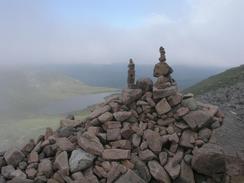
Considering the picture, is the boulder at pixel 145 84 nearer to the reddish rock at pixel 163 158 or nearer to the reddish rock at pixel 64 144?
the reddish rock at pixel 163 158

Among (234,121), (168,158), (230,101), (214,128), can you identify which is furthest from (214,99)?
(168,158)

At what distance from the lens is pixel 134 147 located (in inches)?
810

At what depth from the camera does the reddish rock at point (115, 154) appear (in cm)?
1970

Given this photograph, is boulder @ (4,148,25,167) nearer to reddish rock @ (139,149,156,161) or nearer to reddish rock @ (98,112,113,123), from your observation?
reddish rock @ (98,112,113,123)

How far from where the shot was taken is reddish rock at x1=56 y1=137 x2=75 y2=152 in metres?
20.9

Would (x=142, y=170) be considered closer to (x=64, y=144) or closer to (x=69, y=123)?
(x=64, y=144)

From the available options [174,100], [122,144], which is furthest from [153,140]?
[174,100]

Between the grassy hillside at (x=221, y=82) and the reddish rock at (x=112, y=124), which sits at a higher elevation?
the reddish rock at (x=112, y=124)

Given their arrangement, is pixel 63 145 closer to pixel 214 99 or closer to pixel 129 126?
pixel 129 126

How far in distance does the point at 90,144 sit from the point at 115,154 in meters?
1.52

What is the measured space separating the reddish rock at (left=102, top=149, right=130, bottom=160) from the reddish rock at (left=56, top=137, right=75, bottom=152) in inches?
88.1

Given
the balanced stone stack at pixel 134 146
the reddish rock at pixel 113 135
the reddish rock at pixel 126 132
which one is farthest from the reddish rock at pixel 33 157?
the reddish rock at pixel 126 132

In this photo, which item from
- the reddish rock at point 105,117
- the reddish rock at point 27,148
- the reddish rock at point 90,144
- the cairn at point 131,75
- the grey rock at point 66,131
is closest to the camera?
the reddish rock at point 90,144

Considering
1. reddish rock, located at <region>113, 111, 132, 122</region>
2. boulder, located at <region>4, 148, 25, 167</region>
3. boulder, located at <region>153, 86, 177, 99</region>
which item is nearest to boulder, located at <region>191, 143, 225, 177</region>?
boulder, located at <region>153, 86, 177, 99</region>
